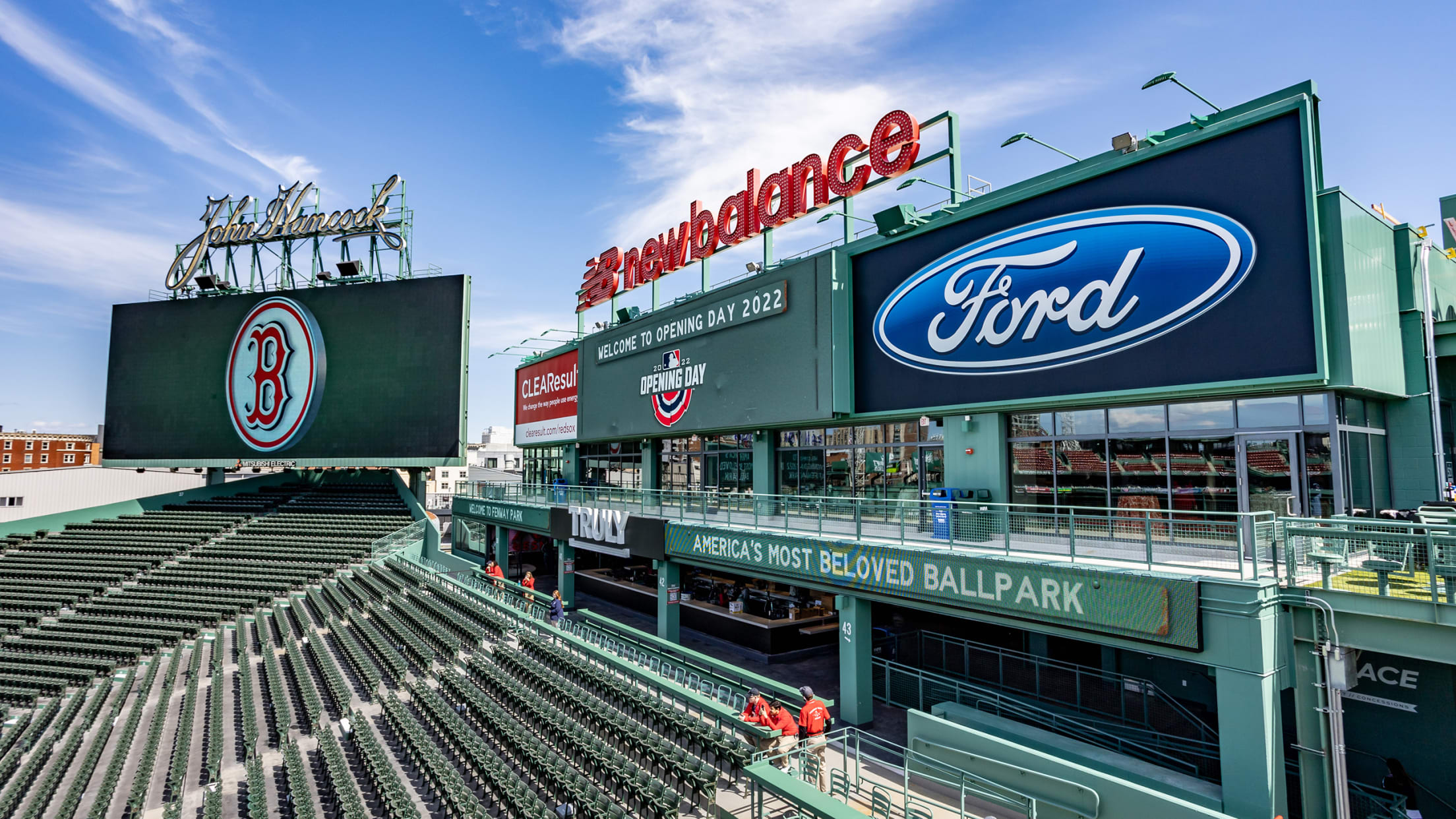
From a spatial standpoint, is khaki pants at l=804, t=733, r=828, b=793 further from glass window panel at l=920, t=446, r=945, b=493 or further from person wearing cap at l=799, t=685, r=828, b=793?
glass window panel at l=920, t=446, r=945, b=493

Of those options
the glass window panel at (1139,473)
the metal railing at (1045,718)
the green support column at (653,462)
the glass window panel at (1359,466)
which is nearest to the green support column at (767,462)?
the green support column at (653,462)

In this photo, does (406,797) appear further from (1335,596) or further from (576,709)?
(1335,596)

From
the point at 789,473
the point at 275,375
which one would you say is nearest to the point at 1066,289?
the point at 789,473

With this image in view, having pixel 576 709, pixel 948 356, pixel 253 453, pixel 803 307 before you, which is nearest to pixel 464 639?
pixel 576 709

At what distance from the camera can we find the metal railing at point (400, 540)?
95.8ft

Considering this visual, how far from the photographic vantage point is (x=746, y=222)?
21766mm

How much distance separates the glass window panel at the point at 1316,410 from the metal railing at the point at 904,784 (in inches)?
293

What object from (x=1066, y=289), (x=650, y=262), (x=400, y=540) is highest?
(x=650, y=262)

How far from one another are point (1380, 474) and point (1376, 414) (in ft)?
3.44

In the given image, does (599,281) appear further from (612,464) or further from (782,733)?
(782,733)

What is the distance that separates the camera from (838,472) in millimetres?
20047

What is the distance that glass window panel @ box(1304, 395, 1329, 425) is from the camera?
11258 millimetres

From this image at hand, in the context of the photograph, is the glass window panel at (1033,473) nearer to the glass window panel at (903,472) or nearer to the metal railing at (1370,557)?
the glass window panel at (903,472)

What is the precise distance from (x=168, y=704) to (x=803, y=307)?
1740 cm
